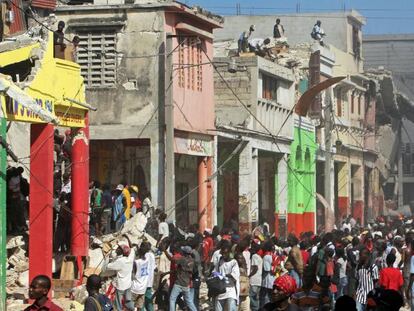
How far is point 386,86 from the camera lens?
62469 mm

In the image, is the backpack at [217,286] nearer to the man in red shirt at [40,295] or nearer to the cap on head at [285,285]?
the cap on head at [285,285]

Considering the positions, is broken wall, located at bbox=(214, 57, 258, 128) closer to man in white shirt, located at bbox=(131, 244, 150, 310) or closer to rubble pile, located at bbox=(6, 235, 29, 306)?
rubble pile, located at bbox=(6, 235, 29, 306)

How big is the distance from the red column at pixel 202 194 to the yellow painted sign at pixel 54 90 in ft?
36.5

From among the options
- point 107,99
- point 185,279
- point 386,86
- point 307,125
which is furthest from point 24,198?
point 386,86

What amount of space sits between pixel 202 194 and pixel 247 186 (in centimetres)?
432

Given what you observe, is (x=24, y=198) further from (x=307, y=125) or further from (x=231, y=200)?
(x=307, y=125)

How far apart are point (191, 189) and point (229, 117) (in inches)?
140

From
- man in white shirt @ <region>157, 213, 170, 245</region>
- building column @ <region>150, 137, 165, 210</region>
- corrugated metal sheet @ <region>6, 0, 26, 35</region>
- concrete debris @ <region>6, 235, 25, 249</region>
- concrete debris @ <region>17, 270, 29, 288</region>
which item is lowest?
concrete debris @ <region>17, 270, 29, 288</region>

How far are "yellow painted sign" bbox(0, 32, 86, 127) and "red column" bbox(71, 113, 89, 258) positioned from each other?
50cm

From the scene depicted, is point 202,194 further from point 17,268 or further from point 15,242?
point 17,268

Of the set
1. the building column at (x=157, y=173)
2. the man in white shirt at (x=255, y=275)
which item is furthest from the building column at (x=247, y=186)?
the man in white shirt at (x=255, y=275)

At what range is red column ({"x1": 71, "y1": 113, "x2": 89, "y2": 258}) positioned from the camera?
25344 millimetres

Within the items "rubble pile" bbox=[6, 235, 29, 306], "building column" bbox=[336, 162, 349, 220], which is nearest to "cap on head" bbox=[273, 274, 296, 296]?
"rubble pile" bbox=[6, 235, 29, 306]

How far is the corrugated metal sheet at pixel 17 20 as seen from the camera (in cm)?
2924
